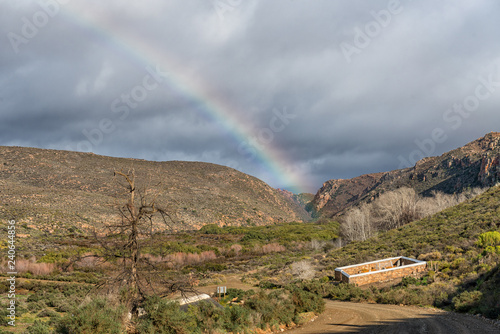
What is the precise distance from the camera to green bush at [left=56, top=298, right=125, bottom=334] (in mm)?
8625

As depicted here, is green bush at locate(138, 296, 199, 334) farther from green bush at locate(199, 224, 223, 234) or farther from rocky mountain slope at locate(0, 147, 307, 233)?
green bush at locate(199, 224, 223, 234)

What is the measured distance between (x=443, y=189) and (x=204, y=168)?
238 feet

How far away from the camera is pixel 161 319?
32.4ft

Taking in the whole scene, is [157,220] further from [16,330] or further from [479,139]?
[479,139]

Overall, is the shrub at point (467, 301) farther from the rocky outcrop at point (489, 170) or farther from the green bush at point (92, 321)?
the rocky outcrop at point (489, 170)

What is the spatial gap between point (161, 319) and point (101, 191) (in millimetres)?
68209

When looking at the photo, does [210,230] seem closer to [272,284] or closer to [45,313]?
[272,284]

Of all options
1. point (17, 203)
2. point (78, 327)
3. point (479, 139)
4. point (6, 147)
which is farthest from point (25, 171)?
point (479, 139)

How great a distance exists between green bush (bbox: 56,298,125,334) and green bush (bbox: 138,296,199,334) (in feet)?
2.50

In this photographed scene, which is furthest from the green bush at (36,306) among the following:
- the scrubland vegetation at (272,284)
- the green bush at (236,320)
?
the green bush at (236,320)

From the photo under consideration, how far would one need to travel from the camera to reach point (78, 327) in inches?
336

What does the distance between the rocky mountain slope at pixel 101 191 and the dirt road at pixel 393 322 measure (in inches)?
860

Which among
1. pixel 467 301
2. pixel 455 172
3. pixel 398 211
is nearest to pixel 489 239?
pixel 467 301

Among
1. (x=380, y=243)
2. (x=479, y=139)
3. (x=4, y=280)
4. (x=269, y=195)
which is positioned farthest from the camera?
(x=269, y=195)
